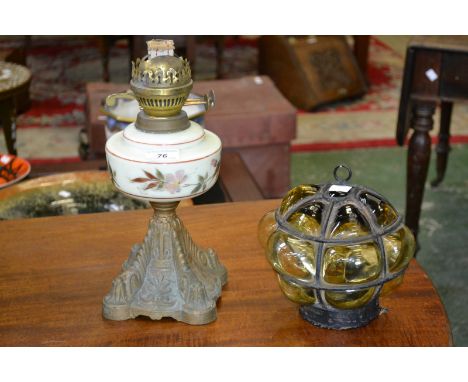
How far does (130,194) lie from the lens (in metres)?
0.83

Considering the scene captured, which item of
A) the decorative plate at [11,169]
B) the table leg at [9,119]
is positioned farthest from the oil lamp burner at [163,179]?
the table leg at [9,119]

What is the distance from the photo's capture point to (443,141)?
237 centimetres

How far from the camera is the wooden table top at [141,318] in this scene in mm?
848

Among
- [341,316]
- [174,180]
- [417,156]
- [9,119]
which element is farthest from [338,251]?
[9,119]

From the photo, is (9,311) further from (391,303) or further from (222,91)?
(222,91)

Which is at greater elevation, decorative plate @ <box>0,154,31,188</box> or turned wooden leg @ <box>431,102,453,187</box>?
decorative plate @ <box>0,154,31,188</box>

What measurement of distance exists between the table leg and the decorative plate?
28.3 inches

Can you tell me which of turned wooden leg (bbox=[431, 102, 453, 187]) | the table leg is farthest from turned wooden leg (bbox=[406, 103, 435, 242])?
the table leg

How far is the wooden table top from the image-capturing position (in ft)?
2.78

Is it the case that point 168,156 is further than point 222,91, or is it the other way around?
point 222,91

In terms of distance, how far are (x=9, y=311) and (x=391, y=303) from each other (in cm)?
43

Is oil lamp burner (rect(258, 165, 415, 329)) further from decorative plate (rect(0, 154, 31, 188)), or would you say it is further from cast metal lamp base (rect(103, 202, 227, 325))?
decorative plate (rect(0, 154, 31, 188))

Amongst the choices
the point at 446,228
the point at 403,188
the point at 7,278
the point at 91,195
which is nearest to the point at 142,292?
the point at 7,278

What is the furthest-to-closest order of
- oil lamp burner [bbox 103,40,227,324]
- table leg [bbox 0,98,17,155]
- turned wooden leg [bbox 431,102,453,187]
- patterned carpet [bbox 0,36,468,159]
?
1. patterned carpet [bbox 0,36,468,159]
2. turned wooden leg [bbox 431,102,453,187]
3. table leg [bbox 0,98,17,155]
4. oil lamp burner [bbox 103,40,227,324]
